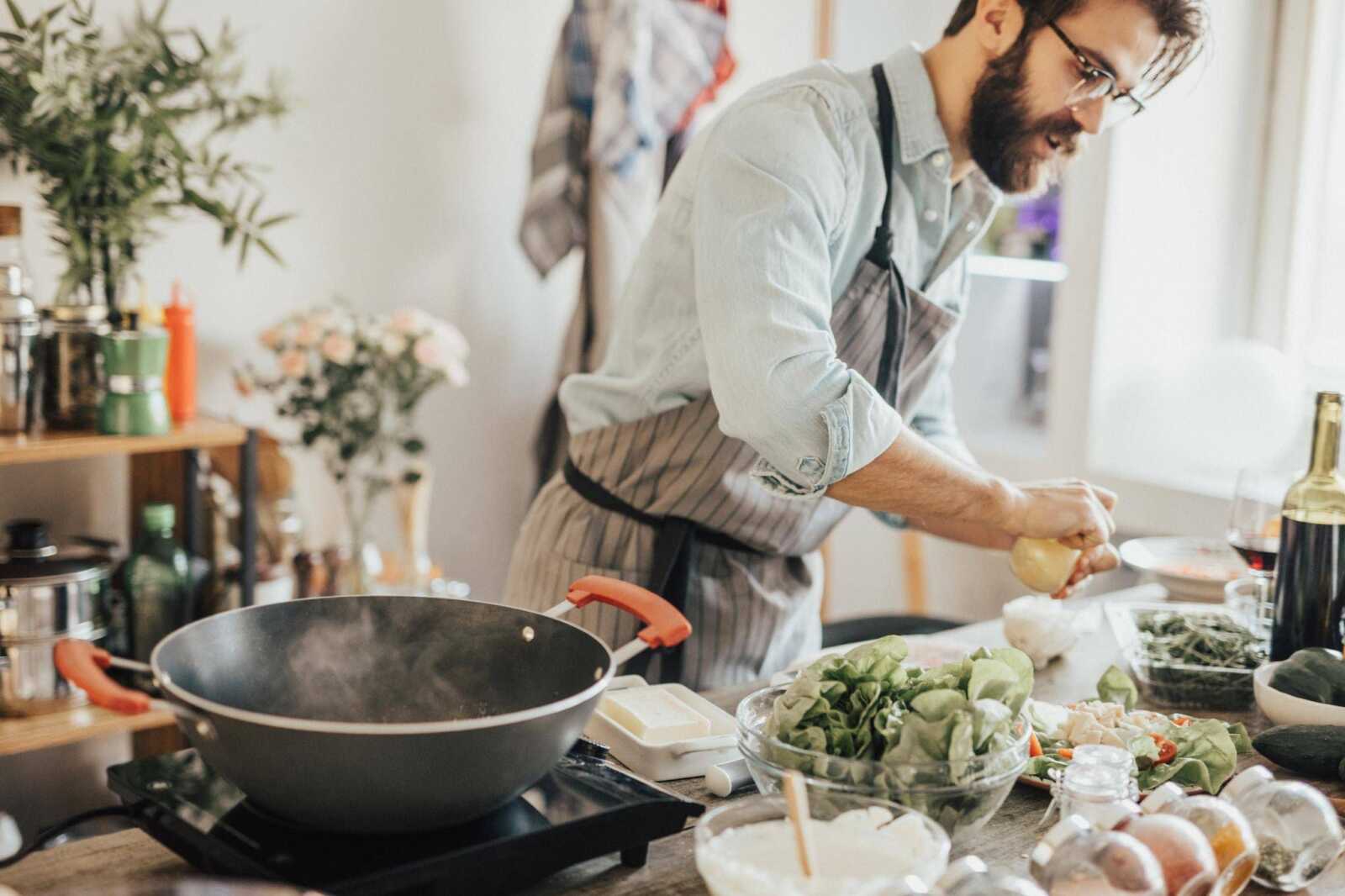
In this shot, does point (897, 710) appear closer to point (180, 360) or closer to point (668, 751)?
point (668, 751)

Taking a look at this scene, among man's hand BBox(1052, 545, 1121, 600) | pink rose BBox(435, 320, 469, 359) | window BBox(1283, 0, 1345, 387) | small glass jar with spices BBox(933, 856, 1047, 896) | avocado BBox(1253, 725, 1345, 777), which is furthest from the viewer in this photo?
window BBox(1283, 0, 1345, 387)

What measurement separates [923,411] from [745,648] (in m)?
0.44

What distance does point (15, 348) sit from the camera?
206 centimetres

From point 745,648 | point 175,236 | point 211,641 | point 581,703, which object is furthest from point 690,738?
point 175,236

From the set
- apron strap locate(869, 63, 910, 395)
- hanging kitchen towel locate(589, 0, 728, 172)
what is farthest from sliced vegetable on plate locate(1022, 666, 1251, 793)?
hanging kitchen towel locate(589, 0, 728, 172)

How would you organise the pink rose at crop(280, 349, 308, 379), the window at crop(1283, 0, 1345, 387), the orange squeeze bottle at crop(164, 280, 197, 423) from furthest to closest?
the window at crop(1283, 0, 1345, 387) < the pink rose at crop(280, 349, 308, 379) < the orange squeeze bottle at crop(164, 280, 197, 423)

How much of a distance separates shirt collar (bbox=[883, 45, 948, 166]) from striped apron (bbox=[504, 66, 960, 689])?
2 centimetres

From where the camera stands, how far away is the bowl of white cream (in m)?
0.79

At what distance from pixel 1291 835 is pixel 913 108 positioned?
88cm

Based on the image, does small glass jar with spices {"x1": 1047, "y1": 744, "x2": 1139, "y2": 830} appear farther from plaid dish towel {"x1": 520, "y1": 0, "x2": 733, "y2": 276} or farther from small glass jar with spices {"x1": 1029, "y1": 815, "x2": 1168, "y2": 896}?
plaid dish towel {"x1": 520, "y1": 0, "x2": 733, "y2": 276}

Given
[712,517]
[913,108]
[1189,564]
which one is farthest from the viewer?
[1189,564]

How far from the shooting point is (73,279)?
2.14 m

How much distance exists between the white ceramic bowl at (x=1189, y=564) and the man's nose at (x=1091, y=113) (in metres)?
0.66

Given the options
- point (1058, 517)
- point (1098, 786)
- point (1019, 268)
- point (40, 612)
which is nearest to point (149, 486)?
point (40, 612)
